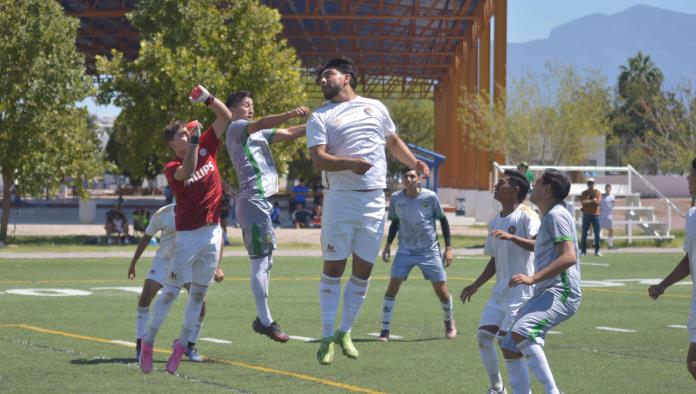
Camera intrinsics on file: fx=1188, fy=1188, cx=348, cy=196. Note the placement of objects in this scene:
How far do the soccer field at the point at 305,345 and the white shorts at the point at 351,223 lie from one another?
4.39 ft

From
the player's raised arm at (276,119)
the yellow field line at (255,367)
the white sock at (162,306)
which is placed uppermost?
the player's raised arm at (276,119)

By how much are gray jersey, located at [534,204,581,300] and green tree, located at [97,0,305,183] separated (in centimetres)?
2889

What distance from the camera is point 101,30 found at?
59.9 meters

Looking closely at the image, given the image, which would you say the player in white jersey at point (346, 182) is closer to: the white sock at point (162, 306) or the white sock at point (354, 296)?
the white sock at point (354, 296)

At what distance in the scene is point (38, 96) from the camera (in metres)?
34.8

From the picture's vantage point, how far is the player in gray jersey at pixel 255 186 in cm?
1066

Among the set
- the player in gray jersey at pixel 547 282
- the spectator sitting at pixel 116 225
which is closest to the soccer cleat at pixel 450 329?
the player in gray jersey at pixel 547 282

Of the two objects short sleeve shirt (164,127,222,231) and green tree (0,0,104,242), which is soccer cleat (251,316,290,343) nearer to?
short sleeve shirt (164,127,222,231)

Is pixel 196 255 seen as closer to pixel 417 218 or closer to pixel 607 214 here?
pixel 417 218

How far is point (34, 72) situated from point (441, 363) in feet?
82.7

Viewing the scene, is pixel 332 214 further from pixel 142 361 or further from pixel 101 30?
pixel 101 30

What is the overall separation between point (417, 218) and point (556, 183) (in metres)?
6.06

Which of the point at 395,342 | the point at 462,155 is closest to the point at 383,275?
the point at 395,342

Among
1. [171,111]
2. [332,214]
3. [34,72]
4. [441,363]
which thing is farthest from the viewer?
[171,111]
